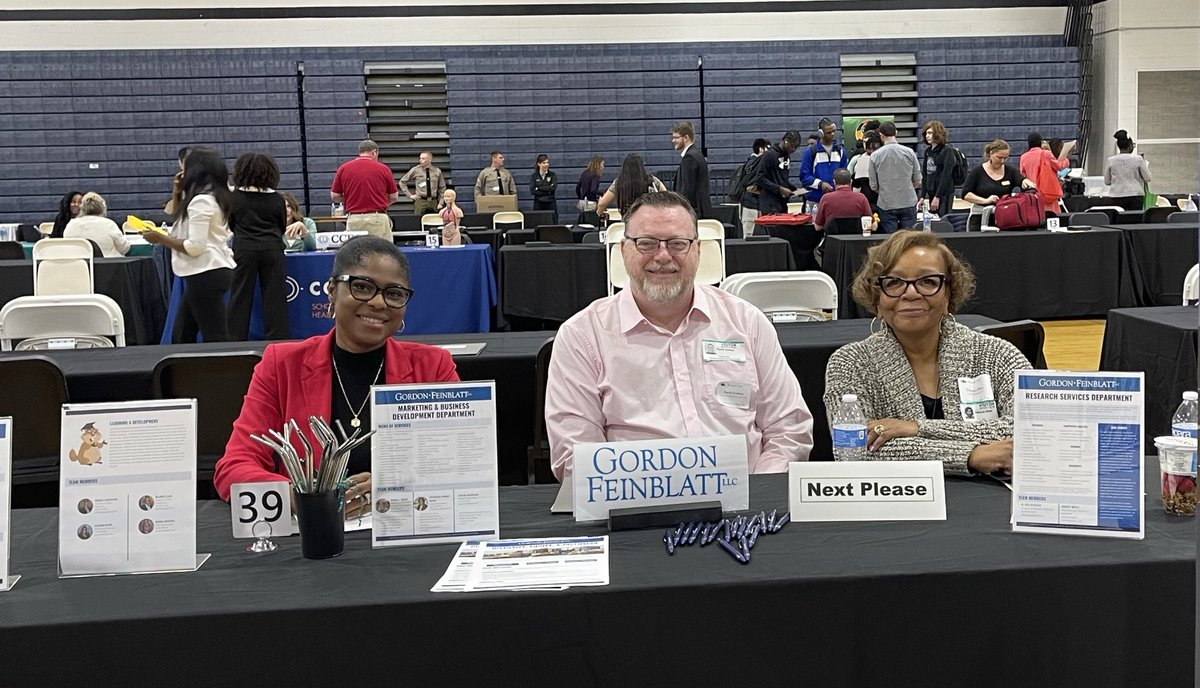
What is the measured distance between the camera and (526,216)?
540 inches

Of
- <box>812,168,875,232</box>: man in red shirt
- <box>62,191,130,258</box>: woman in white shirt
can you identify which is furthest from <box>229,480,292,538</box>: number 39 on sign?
<box>812,168,875,232</box>: man in red shirt

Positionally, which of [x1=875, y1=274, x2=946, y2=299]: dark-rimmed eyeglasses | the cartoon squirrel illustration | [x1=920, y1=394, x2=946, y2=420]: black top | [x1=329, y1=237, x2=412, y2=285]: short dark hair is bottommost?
[x1=920, y1=394, x2=946, y2=420]: black top

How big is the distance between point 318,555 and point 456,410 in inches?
12.1

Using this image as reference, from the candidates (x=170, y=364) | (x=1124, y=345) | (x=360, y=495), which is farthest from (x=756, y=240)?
(x=360, y=495)

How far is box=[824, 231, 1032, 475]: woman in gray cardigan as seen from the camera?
7.98 ft

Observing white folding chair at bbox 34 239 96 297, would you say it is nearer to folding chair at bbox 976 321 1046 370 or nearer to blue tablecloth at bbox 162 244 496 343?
blue tablecloth at bbox 162 244 496 343

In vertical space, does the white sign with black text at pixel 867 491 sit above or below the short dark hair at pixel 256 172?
below

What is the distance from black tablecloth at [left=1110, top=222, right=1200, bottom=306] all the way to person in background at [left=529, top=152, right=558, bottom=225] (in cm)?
798

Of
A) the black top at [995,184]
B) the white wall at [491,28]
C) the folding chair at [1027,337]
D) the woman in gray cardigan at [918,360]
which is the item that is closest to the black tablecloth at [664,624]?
the woman in gray cardigan at [918,360]

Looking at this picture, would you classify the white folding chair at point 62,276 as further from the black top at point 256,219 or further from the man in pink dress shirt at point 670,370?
the man in pink dress shirt at point 670,370

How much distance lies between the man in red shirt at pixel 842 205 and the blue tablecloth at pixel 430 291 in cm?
308

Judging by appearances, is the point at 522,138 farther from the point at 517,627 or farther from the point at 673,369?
the point at 517,627

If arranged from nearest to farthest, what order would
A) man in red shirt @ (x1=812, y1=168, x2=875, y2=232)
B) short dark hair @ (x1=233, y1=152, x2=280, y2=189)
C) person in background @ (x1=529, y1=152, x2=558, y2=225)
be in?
short dark hair @ (x1=233, y1=152, x2=280, y2=189) < man in red shirt @ (x1=812, y1=168, x2=875, y2=232) < person in background @ (x1=529, y1=152, x2=558, y2=225)

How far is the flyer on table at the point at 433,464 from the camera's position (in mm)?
1718
